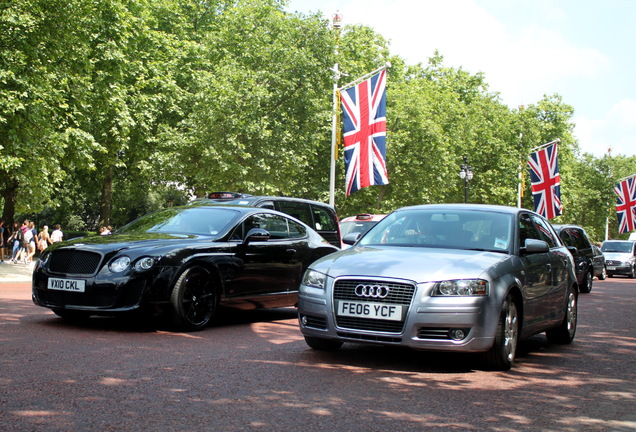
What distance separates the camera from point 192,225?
35.7ft

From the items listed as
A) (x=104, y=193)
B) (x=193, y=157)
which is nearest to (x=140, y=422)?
(x=193, y=157)

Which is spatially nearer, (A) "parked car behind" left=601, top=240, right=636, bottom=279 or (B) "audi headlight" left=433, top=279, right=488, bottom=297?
(B) "audi headlight" left=433, top=279, right=488, bottom=297

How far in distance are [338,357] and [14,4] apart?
1799 centimetres

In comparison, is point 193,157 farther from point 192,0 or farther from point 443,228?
point 443,228

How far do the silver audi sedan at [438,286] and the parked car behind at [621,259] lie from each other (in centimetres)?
3119

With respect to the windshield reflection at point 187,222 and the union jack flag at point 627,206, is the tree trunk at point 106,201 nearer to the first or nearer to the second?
the windshield reflection at point 187,222

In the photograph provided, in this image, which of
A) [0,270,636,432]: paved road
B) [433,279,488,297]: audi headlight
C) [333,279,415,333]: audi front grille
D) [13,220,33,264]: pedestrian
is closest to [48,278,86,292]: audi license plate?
[0,270,636,432]: paved road

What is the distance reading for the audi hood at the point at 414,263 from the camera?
7234mm

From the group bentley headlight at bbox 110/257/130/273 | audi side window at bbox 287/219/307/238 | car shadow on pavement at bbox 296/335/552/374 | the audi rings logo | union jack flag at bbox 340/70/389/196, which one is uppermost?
union jack flag at bbox 340/70/389/196

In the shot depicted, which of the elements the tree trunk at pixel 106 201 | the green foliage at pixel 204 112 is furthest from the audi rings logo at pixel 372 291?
Result: the tree trunk at pixel 106 201

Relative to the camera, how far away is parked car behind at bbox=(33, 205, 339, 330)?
363 inches

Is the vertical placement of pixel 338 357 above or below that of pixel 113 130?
below

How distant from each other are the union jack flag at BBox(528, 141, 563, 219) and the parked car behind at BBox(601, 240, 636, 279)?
16.5 feet

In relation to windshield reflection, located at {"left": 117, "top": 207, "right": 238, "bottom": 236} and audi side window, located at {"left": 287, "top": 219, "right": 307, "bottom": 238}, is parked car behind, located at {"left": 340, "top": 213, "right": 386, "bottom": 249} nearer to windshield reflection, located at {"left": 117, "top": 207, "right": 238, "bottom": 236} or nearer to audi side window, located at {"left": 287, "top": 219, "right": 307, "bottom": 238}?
audi side window, located at {"left": 287, "top": 219, "right": 307, "bottom": 238}
